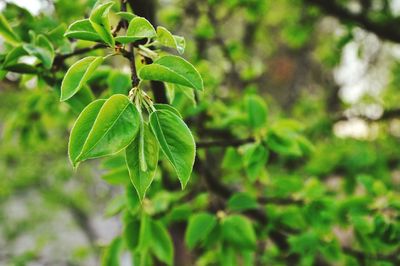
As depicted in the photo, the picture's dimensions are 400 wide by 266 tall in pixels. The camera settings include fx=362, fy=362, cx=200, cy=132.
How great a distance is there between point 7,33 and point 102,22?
0.45 m

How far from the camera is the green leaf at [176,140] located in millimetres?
612

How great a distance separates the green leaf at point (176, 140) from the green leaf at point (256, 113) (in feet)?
2.33

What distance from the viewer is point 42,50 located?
907 mm

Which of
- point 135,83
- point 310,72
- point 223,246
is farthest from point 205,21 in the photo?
point 310,72

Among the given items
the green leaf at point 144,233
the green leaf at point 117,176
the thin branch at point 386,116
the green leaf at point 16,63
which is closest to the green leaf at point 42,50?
the green leaf at point 16,63

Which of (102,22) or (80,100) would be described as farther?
(80,100)

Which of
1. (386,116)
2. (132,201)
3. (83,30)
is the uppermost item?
(83,30)

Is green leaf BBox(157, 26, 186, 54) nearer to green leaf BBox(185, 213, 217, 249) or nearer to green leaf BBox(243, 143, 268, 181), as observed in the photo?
green leaf BBox(243, 143, 268, 181)

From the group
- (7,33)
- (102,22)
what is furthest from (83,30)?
(7,33)

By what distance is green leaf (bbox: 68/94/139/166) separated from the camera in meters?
0.58

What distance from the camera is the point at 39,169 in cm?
703

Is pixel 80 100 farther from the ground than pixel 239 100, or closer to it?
farther from the ground

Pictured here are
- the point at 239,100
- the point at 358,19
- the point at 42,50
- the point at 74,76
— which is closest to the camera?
the point at 74,76

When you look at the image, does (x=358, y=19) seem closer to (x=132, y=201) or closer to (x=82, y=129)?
(x=132, y=201)
